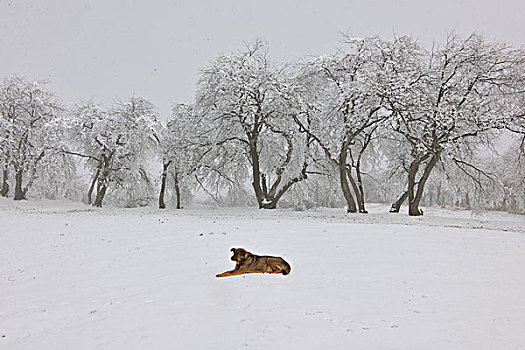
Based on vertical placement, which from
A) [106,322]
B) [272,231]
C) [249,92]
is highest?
[249,92]

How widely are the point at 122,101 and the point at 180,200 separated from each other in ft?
27.9

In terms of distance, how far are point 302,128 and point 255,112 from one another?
3.06 m

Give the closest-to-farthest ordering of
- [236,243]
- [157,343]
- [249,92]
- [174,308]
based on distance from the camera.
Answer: [157,343]
[174,308]
[236,243]
[249,92]

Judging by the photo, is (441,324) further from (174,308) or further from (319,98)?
(319,98)

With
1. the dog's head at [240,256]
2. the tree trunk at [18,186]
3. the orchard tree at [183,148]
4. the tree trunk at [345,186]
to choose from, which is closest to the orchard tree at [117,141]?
the orchard tree at [183,148]

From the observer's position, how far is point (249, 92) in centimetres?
1903

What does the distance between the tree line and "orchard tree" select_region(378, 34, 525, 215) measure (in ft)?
0.23

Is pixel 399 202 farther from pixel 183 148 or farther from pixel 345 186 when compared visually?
pixel 183 148

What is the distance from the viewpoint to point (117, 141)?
25.2m

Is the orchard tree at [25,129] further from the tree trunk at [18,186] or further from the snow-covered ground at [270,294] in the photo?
the snow-covered ground at [270,294]

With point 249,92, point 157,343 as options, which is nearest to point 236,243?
point 157,343

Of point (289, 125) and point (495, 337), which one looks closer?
point (495, 337)

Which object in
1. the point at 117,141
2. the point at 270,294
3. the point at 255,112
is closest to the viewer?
the point at 270,294

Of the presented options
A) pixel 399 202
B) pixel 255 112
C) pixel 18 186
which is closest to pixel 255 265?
pixel 255 112
